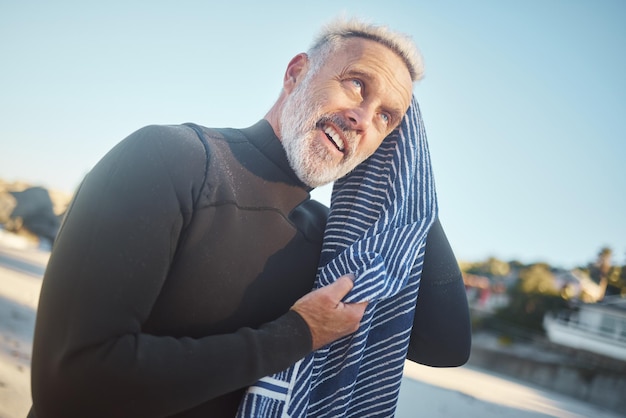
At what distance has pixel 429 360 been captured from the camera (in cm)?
173

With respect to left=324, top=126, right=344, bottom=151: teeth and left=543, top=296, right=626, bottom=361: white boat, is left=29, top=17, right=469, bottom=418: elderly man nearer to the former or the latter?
left=324, top=126, right=344, bottom=151: teeth

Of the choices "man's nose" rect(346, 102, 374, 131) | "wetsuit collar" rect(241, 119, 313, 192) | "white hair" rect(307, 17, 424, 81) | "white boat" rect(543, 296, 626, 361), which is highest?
"white hair" rect(307, 17, 424, 81)

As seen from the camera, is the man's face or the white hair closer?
the man's face

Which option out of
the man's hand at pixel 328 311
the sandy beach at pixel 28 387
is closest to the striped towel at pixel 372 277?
the man's hand at pixel 328 311

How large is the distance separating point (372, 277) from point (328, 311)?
8.0 inches

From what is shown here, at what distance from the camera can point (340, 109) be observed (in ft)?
5.23

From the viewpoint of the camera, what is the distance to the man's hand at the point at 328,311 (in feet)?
4.12

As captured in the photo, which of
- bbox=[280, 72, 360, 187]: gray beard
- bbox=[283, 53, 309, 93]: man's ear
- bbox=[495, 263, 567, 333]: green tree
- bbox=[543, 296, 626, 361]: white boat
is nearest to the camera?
bbox=[280, 72, 360, 187]: gray beard

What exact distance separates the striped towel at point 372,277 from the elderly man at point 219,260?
0.35ft

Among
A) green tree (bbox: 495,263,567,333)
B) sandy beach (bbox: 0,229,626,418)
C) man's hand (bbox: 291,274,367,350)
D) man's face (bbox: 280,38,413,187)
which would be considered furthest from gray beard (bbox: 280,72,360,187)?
green tree (bbox: 495,263,567,333)

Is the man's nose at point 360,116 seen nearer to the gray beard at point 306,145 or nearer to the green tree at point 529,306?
the gray beard at point 306,145

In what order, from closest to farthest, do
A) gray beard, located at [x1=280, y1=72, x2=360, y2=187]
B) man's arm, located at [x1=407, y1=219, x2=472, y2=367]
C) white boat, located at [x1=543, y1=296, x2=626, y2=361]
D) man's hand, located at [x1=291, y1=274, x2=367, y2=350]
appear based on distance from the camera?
1. man's hand, located at [x1=291, y1=274, x2=367, y2=350]
2. gray beard, located at [x1=280, y1=72, x2=360, y2=187]
3. man's arm, located at [x1=407, y1=219, x2=472, y2=367]
4. white boat, located at [x1=543, y1=296, x2=626, y2=361]

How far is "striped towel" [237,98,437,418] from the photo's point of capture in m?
1.39

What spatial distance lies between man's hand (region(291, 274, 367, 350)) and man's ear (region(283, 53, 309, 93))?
93cm
